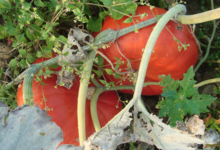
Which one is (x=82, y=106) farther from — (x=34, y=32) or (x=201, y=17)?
(x=201, y=17)

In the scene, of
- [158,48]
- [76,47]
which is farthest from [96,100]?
[158,48]

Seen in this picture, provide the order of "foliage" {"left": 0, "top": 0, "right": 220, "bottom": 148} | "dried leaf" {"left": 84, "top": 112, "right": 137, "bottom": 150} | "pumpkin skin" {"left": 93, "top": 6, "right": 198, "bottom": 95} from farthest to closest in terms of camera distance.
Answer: "pumpkin skin" {"left": 93, "top": 6, "right": 198, "bottom": 95}, "foliage" {"left": 0, "top": 0, "right": 220, "bottom": 148}, "dried leaf" {"left": 84, "top": 112, "right": 137, "bottom": 150}

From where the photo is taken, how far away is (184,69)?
117 cm

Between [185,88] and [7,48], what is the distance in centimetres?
106

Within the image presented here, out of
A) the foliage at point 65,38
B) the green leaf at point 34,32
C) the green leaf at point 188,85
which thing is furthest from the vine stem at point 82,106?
the green leaf at point 188,85

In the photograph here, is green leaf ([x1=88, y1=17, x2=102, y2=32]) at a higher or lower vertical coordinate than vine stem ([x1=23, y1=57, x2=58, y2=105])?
higher

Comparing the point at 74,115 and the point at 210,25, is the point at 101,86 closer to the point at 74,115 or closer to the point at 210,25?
the point at 74,115

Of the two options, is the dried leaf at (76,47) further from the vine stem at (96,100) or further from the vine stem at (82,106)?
the vine stem at (96,100)

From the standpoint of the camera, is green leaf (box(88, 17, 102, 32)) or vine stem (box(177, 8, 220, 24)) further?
green leaf (box(88, 17, 102, 32))

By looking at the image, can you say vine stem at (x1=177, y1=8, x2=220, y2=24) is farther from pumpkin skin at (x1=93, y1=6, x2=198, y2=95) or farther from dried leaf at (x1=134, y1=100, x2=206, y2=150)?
dried leaf at (x1=134, y1=100, x2=206, y2=150)

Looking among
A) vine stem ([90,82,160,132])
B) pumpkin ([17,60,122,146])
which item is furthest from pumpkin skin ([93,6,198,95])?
pumpkin ([17,60,122,146])

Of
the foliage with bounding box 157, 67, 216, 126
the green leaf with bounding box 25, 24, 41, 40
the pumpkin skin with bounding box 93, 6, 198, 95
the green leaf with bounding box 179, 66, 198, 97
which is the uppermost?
the green leaf with bounding box 25, 24, 41, 40

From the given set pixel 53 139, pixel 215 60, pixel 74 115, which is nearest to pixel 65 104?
pixel 74 115

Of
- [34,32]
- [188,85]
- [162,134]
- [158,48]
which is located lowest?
[162,134]
